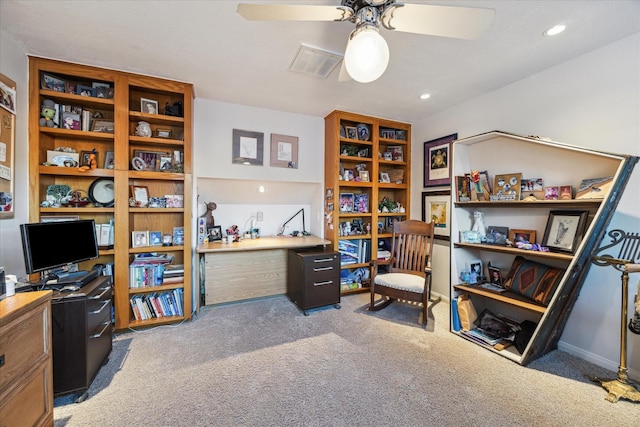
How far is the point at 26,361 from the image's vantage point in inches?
45.6

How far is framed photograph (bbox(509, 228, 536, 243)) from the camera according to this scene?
2.25 meters

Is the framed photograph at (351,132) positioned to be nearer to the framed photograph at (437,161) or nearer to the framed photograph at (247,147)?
the framed photograph at (437,161)

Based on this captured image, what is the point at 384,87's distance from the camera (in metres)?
2.59

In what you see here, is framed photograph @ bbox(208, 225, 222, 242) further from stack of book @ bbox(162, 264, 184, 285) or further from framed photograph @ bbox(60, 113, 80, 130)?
framed photograph @ bbox(60, 113, 80, 130)

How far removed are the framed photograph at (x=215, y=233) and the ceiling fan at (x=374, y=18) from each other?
252 centimetres

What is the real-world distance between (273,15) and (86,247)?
2213 mm

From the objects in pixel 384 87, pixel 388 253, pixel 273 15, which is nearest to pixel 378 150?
pixel 384 87

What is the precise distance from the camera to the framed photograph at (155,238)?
259 centimetres

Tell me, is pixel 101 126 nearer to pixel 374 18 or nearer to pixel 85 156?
pixel 85 156

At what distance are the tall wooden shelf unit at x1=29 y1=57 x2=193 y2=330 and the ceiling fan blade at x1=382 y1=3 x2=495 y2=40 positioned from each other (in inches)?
86.7

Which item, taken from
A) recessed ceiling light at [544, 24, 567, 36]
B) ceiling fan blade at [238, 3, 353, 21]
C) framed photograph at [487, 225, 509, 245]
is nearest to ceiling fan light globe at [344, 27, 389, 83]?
ceiling fan blade at [238, 3, 353, 21]

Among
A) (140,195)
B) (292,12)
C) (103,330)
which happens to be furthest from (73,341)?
(292,12)

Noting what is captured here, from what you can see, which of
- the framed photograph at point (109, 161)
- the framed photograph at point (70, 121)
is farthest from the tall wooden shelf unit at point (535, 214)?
the framed photograph at point (70, 121)

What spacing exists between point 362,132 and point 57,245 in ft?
10.9
